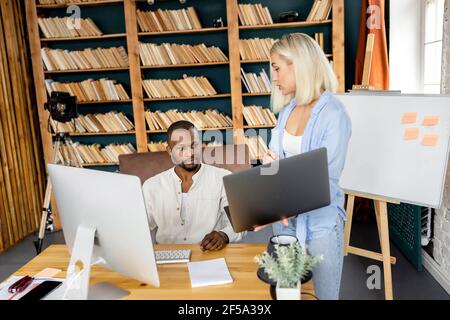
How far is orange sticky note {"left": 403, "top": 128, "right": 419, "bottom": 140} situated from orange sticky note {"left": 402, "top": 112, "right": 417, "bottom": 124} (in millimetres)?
46

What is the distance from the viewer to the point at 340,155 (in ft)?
5.63

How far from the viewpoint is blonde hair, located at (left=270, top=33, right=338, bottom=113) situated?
1752mm

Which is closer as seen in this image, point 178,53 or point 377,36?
point 377,36

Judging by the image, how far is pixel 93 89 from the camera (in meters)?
4.16

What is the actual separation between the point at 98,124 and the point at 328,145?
301 centimetres

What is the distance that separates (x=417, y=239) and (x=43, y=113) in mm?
3524

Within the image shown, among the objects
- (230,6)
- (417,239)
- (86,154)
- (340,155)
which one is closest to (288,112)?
(340,155)

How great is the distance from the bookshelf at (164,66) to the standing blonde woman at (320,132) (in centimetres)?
220

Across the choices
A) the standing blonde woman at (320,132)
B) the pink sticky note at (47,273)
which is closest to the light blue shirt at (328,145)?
the standing blonde woman at (320,132)

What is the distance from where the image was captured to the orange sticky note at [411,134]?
242 centimetres

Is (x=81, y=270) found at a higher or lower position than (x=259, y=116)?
lower

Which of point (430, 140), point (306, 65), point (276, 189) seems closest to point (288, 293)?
point (276, 189)

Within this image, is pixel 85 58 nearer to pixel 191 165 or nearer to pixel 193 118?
pixel 193 118
